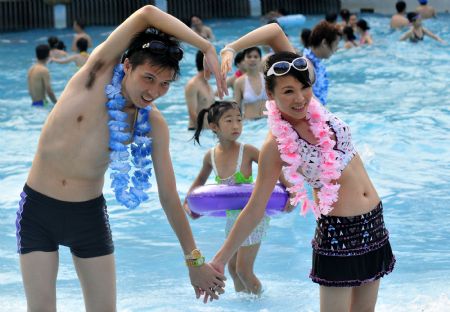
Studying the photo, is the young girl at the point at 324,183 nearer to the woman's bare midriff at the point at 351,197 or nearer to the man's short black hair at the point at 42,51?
the woman's bare midriff at the point at 351,197

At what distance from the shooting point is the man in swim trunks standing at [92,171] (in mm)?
4078

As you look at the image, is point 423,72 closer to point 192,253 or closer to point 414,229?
point 414,229

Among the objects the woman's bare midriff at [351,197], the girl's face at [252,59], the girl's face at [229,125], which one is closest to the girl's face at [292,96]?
the woman's bare midriff at [351,197]

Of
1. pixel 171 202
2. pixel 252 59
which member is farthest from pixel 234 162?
pixel 252 59

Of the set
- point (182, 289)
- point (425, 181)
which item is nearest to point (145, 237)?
point (182, 289)

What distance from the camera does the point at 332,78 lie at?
53.1 ft

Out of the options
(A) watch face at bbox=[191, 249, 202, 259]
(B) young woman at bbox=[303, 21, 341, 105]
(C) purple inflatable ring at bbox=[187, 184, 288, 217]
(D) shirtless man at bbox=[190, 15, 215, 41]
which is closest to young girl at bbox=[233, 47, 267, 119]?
(B) young woman at bbox=[303, 21, 341, 105]

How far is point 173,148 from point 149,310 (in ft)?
16.1

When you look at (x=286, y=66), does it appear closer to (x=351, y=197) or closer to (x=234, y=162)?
(x=351, y=197)

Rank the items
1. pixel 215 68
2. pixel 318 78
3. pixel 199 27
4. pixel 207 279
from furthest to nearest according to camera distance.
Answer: pixel 199 27, pixel 318 78, pixel 207 279, pixel 215 68

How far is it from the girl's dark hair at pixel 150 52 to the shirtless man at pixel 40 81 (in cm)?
942

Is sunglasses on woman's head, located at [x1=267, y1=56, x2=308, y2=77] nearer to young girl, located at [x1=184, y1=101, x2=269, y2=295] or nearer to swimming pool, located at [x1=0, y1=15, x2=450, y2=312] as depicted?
young girl, located at [x1=184, y1=101, x2=269, y2=295]

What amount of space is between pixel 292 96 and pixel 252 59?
6.21 m

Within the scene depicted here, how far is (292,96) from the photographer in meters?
4.06
